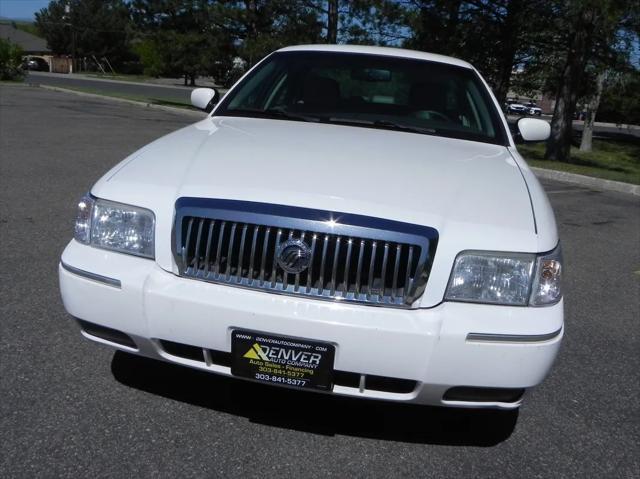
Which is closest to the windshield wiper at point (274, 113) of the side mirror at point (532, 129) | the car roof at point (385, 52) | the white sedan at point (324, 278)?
the car roof at point (385, 52)

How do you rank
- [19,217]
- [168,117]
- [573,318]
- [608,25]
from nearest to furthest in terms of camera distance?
1. [573,318]
2. [19,217]
3. [608,25]
4. [168,117]

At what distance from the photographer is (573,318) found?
175 inches

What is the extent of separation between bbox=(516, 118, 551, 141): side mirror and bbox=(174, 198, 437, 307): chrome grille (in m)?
2.31

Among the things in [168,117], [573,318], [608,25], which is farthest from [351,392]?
[168,117]

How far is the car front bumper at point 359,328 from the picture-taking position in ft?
7.59

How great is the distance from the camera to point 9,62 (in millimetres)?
31156

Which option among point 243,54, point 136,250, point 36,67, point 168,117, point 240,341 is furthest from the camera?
point 36,67

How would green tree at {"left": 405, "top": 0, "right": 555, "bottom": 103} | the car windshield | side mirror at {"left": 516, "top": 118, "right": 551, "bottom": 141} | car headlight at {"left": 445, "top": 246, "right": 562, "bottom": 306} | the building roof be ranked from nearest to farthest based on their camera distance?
car headlight at {"left": 445, "top": 246, "right": 562, "bottom": 306} → the car windshield → side mirror at {"left": 516, "top": 118, "right": 551, "bottom": 141} → green tree at {"left": 405, "top": 0, "right": 555, "bottom": 103} → the building roof

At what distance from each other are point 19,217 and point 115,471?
3905 mm

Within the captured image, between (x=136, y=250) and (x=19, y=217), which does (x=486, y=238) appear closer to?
(x=136, y=250)

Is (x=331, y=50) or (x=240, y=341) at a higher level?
(x=331, y=50)

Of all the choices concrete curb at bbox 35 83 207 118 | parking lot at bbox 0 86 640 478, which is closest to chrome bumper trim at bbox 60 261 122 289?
parking lot at bbox 0 86 640 478

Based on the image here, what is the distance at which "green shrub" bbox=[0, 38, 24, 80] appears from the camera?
31.0 m

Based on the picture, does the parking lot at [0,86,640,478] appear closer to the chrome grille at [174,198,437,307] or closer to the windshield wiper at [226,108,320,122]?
the chrome grille at [174,198,437,307]
